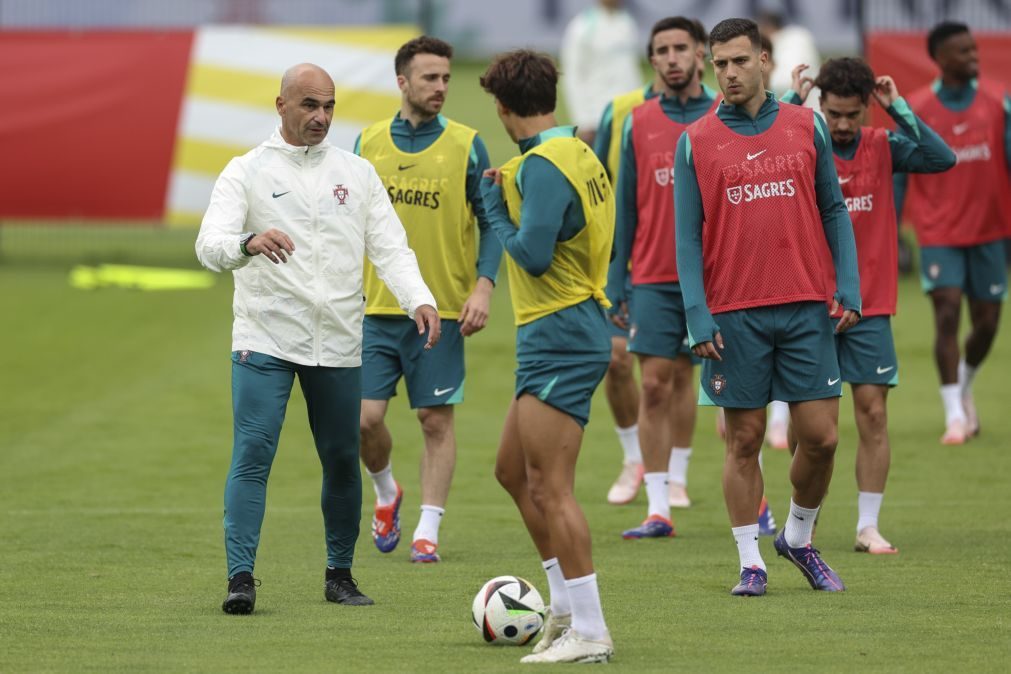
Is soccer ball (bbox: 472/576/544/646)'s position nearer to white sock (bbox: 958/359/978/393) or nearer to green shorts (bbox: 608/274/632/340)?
green shorts (bbox: 608/274/632/340)

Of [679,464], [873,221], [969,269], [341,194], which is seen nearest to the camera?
[341,194]

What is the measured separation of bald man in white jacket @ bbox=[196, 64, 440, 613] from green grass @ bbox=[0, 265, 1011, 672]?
1.61 feet

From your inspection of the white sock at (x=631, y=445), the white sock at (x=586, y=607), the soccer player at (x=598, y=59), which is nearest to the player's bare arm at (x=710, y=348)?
the white sock at (x=586, y=607)

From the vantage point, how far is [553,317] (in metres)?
6.53

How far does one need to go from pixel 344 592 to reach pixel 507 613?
3.47 feet

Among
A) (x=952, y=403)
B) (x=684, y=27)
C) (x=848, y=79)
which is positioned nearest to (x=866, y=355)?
(x=848, y=79)

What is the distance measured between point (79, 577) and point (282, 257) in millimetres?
2143

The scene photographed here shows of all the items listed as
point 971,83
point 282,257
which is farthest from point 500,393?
point 282,257

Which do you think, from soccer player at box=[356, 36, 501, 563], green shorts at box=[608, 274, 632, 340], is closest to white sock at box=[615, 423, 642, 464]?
green shorts at box=[608, 274, 632, 340]

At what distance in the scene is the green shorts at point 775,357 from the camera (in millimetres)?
7484

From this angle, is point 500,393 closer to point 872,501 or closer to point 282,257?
point 872,501

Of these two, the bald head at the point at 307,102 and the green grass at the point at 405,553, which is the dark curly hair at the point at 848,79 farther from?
the bald head at the point at 307,102

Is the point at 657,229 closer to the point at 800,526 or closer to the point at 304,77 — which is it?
the point at 800,526

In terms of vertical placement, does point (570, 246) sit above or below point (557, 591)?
above
